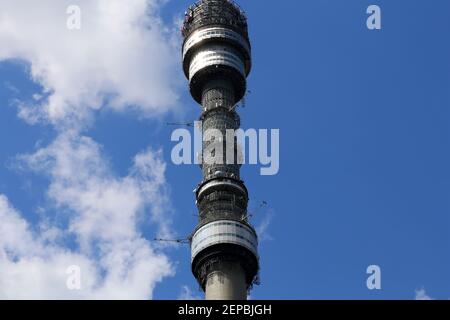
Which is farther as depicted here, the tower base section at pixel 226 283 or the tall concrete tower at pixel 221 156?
the tall concrete tower at pixel 221 156

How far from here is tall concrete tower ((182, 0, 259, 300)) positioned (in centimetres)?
12106

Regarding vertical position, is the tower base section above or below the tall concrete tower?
below

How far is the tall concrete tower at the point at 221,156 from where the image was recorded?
121 meters

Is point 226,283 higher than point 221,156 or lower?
lower

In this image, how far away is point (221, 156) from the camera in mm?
137000

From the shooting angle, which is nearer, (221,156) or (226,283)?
(226,283)

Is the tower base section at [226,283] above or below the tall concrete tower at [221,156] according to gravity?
below

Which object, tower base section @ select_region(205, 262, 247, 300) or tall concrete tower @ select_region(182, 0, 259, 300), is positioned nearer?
tower base section @ select_region(205, 262, 247, 300)
